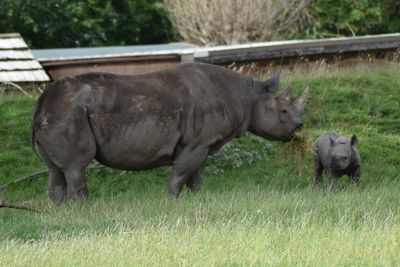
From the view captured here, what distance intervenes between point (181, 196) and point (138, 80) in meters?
1.60

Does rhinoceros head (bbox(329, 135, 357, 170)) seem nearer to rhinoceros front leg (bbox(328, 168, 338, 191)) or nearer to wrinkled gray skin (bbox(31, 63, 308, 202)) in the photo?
rhinoceros front leg (bbox(328, 168, 338, 191))

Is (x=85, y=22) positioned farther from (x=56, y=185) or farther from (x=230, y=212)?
(x=230, y=212)

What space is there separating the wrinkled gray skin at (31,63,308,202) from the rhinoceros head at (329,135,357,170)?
0.83 metres

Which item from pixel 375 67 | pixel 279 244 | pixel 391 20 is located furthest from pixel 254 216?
pixel 391 20

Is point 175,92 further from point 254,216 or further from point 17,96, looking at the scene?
point 17,96

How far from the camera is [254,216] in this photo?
449 inches

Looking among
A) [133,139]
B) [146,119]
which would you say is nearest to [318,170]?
[146,119]

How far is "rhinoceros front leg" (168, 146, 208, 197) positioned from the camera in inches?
547

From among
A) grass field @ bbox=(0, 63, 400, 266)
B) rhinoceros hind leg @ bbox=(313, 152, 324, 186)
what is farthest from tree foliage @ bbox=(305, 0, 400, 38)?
rhinoceros hind leg @ bbox=(313, 152, 324, 186)

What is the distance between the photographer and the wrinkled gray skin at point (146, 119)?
43.8ft

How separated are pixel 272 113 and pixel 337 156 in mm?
1022

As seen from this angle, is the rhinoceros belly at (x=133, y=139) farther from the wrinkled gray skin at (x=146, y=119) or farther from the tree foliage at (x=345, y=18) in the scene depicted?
the tree foliage at (x=345, y=18)

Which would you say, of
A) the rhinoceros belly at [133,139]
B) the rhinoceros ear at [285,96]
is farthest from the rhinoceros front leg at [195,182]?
the rhinoceros ear at [285,96]

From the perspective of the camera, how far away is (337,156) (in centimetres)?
1456
